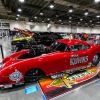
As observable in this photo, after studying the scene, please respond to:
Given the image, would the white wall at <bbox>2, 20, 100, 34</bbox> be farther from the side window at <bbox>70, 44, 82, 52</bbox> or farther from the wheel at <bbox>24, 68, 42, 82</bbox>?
the wheel at <bbox>24, 68, 42, 82</bbox>

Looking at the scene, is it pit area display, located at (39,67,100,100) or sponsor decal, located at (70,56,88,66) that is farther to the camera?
sponsor decal, located at (70,56,88,66)

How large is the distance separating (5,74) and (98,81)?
273cm

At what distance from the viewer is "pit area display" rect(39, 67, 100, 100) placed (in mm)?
1966

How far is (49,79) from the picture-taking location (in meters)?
2.52

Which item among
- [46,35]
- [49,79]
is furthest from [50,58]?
[46,35]

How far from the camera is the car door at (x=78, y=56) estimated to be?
8.44ft

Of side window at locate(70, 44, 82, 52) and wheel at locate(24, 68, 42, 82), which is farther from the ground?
side window at locate(70, 44, 82, 52)

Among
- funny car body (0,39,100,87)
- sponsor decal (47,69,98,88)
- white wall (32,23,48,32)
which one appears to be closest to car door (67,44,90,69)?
funny car body (0,39,100,87)

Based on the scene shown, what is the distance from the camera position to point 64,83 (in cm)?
230

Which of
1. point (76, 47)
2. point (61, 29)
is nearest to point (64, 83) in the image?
point (76, 47)

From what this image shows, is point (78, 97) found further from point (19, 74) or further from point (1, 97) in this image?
point (1, 97)

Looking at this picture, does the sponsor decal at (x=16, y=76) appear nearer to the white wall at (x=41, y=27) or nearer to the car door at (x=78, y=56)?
the car door at (x=78, y=56)

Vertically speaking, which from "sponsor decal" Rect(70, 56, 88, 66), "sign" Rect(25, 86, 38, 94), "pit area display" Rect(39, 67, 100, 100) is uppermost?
"sponsor decal" Rect(70, 56, 88, 66)

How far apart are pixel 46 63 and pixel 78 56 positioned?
120 centimetres
